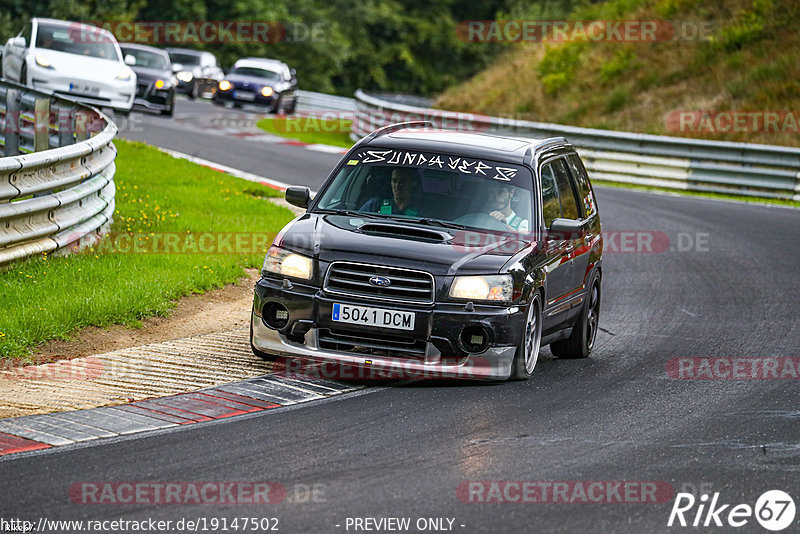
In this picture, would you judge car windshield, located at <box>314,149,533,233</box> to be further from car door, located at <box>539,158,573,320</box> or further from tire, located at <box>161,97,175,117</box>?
tire, located at <box>161,97,175,117</box>

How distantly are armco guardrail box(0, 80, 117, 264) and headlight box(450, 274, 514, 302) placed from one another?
4.16m

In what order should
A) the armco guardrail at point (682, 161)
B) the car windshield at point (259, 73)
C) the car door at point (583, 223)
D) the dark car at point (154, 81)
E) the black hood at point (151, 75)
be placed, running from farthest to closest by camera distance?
the car windshield at point (259, 73), the dark car at point (154, 81), the black hood at point (151, 75), the armco guardrail at point (682, 161), the car door at point (583, 223)

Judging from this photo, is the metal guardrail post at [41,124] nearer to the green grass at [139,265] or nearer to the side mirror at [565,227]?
the green grass at [139,265]

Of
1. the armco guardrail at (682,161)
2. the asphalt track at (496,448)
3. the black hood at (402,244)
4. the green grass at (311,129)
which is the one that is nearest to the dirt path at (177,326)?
the black hood at (402,244)

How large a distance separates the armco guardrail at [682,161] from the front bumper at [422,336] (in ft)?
57.2

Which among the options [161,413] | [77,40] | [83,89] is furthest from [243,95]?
[161,413]

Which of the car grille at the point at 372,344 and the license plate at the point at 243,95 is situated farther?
the license plate at the point at 243,95

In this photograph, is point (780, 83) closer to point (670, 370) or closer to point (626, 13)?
point (626, 13)

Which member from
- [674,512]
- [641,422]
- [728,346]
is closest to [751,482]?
[674,512]

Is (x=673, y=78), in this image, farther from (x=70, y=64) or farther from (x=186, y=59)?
(x=186, y=59)

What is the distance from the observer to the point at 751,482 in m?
6.24

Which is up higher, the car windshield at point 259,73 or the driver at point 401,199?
the driver at point 401,199

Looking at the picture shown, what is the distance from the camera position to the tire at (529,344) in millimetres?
8273

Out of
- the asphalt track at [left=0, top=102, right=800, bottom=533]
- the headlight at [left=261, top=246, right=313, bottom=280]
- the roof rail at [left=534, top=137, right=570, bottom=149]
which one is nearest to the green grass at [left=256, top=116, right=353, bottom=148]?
the roof rail at [left=534, top=137, right=570, bottom=149]
